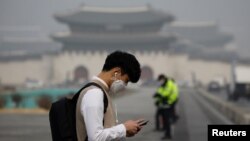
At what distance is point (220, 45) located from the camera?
14725cm

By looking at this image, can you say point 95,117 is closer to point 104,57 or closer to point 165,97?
point 165,97

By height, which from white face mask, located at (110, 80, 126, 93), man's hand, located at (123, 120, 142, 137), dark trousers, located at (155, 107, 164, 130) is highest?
white face mask, located at (110, 80, 126, 93)

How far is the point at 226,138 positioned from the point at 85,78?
86.5 m

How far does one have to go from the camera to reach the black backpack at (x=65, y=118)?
441 cm

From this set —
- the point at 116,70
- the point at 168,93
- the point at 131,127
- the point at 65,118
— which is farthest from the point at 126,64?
the point at 168,93

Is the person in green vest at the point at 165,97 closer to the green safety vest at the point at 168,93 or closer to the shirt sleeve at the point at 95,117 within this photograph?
the green safety vest at the point at 168,93

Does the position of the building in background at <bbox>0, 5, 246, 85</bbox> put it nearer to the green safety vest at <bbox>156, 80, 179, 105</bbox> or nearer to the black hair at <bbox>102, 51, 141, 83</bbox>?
the green safety vest at <bbox>156, 80, 179, 105</bbox>

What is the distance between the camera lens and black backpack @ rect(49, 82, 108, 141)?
441 cm

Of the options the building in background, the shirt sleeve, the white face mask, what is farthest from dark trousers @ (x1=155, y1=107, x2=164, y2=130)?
the building in background

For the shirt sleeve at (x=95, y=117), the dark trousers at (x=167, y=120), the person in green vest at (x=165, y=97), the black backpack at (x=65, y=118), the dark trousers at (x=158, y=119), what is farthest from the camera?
the dark trousers at (x=158, y=119)

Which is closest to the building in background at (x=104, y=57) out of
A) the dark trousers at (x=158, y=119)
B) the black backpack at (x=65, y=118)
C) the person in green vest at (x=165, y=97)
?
the dark trousers at (x=158, y=119)

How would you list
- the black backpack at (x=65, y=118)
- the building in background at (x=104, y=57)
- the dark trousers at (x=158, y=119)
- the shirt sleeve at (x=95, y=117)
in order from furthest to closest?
the building in background at (x=104, y=57)
the dark trousers at (x=158, y=119)
the black backpack at (x=65, y=118)
the shirt sleeve at (x=95, y=117)

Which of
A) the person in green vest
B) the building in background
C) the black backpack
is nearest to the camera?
the black backpack

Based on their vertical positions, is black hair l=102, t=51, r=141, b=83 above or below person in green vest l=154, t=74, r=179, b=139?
above
